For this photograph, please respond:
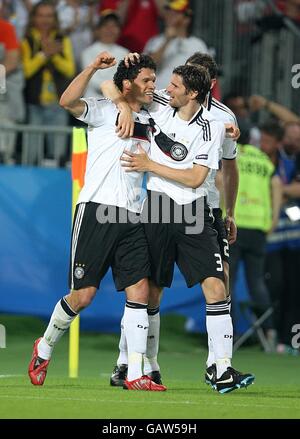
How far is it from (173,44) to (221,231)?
23.5 ft

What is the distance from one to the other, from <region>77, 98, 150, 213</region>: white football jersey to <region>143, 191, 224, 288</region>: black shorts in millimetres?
193

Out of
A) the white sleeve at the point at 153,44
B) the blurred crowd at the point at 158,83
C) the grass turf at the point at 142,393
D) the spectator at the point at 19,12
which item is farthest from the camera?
the white sleeve at the point at 153,44

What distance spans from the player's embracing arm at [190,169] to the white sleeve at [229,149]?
0.74 metres

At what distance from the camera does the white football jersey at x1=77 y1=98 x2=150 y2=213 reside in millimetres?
9898

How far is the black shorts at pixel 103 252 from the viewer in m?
9.91

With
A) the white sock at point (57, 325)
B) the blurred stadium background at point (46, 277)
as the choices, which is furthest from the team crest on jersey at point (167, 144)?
the blurred stadium background at point (46, 277)

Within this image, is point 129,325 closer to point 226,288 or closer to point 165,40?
point 226,288

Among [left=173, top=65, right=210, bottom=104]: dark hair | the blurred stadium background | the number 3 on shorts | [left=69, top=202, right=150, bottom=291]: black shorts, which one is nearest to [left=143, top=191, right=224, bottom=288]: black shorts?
the number 3 on shorts

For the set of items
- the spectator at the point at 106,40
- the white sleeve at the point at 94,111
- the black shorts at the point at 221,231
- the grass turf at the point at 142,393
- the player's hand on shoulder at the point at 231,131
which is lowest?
the grass turf at the point at 142,393

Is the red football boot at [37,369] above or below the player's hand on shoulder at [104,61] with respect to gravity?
below

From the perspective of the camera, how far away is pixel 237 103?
55.3 ft

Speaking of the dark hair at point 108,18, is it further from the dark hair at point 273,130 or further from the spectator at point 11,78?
the dark hair at point 273,130

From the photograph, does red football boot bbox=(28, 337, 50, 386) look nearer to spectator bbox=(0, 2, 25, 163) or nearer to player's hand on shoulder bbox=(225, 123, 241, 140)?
player's hand on shoulder bbox=(225, 123, 241, 140)

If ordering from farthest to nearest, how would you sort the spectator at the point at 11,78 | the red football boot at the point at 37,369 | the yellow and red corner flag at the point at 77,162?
the spectator at the point at 11,78 → the yellow and red corner flag at the point at 77,162 → the red football boot at the point at 37,369
